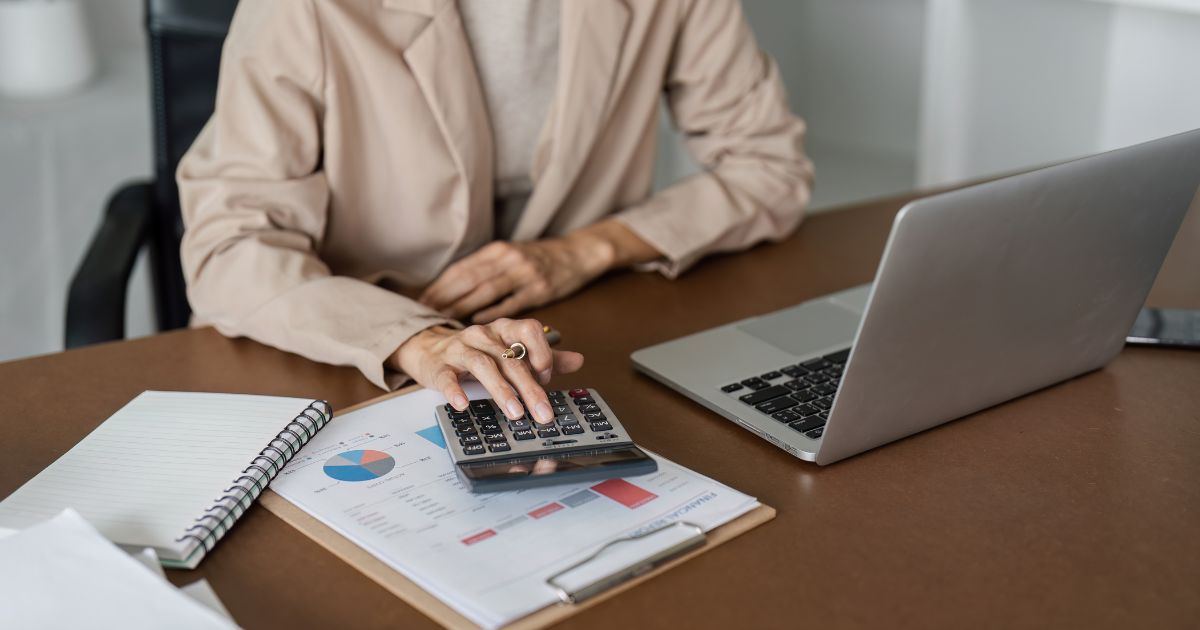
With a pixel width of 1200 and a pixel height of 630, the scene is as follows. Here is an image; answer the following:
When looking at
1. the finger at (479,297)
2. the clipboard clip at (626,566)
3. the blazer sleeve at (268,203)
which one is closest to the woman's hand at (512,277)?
the finger at (479,297)

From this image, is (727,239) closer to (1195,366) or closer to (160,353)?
(1195,366)

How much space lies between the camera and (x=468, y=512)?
77cm

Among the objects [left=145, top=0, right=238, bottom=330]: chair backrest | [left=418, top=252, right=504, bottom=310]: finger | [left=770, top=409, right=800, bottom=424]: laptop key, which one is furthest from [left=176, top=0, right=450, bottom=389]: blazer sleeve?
[left=145, top=0, right=238, bottom=330]: chair backrest

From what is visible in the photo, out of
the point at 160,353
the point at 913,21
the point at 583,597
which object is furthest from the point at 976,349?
the point at 913,21

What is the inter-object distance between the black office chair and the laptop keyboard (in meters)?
0.83

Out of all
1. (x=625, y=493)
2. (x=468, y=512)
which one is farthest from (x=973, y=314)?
(x=468, y=512)

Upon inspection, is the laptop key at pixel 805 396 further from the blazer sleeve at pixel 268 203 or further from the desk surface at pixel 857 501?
the blazer sleeve at pixel 268 203

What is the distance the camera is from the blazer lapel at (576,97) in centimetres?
128

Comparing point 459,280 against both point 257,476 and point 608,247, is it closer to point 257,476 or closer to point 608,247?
point 608,247

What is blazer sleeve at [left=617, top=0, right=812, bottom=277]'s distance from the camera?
1.34 metres

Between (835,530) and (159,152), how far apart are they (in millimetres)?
1164

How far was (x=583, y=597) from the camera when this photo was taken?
68cm

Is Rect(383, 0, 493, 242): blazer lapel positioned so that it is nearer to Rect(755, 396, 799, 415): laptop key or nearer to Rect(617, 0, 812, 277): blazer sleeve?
Rect(617, 0, 812, 277): blazer sleeve

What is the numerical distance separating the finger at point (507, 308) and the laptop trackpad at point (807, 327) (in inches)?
8.9
